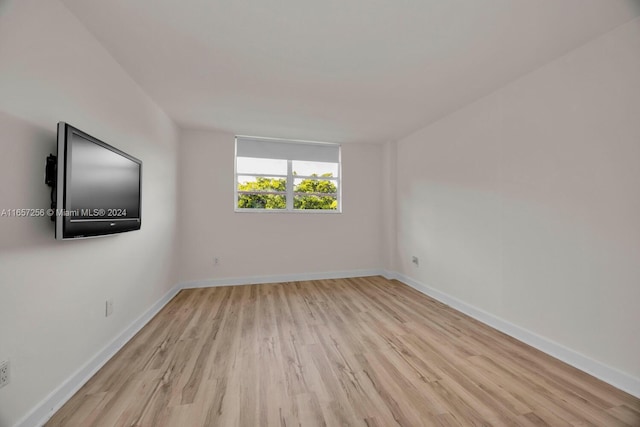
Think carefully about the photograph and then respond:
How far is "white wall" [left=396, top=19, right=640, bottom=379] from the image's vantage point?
1767mm

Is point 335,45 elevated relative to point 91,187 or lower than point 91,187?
elevated

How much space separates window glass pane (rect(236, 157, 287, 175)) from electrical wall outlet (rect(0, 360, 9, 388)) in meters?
3.43

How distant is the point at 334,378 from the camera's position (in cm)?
181

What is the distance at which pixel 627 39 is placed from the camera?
175 centimetres

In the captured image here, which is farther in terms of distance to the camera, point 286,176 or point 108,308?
point 286,176

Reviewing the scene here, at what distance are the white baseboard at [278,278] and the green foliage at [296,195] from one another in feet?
4.09

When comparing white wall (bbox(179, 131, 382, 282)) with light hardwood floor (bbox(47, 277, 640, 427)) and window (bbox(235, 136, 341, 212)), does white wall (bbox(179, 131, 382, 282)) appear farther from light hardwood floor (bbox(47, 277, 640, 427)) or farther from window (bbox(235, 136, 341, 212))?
light hardwood floor (bbox(47, 277, 640, 427))

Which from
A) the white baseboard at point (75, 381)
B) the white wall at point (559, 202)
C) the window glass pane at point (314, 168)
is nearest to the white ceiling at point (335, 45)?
the white wall at point (559, 202)

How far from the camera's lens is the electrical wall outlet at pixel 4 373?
118cm

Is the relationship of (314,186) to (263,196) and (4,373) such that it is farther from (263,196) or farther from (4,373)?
(4,373)

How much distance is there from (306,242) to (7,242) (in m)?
3.59

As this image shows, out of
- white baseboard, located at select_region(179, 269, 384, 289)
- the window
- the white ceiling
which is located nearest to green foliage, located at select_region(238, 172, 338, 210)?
the window

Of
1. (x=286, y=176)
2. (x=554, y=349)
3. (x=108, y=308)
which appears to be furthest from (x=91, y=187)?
(x=554, y=349)

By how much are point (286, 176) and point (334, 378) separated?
11.1ft
